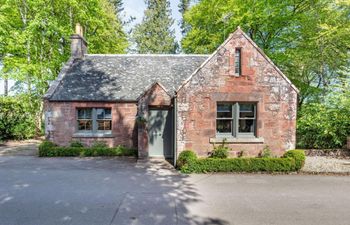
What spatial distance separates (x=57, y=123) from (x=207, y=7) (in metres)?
17.5

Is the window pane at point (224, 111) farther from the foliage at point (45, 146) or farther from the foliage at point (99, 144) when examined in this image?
the foliage at point (45, 146)

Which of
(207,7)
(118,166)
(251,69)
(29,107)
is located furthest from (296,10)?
(29,107)

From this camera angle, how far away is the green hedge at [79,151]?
1275 cm

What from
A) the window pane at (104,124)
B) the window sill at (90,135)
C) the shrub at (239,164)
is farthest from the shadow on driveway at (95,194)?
the window pane at (104,124)

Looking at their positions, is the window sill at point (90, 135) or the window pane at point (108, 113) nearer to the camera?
the window sill at point (90, 135)

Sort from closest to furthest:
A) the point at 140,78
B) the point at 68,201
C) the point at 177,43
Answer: the point at 68,201
the point at 140,78
the point at 177,43

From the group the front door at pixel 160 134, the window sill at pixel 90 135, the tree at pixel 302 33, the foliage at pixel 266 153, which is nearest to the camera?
the foliage at pixel 266 153

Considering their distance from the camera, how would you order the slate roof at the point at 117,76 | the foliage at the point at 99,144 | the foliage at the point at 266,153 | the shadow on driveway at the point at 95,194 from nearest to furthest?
the shadow on driveway at the point at 95,194
the foliage at the point at 266,153
the foliage at the point at 99,144
the slate roof at the point at 117,76

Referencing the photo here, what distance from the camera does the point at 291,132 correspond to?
10789 millimetres

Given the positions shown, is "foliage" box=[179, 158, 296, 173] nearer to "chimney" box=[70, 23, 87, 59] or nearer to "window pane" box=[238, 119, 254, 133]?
"window pane" box=[238, 119, 254, 133]

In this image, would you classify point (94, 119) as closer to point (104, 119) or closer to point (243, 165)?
point (104, 119)

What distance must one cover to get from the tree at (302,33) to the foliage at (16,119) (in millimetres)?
17613

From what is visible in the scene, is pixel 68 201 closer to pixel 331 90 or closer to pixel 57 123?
pixel 57 123

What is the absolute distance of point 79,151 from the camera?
13.1m
